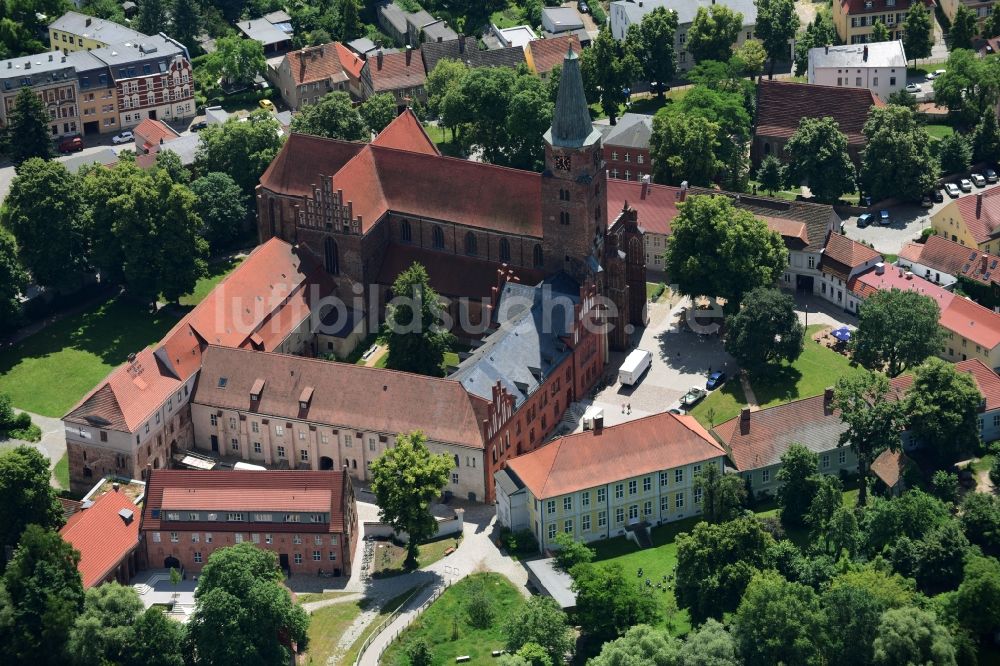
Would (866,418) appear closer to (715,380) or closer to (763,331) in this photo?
(763,331)

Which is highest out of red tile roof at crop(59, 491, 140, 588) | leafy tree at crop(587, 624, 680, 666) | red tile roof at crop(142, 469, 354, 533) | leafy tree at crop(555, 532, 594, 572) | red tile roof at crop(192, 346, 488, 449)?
red tile roof at crop(192, 346, 488, 449)

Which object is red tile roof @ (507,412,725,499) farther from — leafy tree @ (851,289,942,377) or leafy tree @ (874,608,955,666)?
leafy tree @ (874,608,955,666)

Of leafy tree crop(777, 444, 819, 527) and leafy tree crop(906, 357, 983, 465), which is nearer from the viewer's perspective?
leafy tree crop(777, 444, 819, 527)

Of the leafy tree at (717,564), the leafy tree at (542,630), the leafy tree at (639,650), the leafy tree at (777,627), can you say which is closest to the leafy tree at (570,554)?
the leafy tree at (542,630)

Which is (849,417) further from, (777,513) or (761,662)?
(761,662)

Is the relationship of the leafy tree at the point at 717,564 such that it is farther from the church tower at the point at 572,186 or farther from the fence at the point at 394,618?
the church tower at the point at 572,186

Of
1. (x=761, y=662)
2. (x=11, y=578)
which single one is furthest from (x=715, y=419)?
(x=11, y=578)

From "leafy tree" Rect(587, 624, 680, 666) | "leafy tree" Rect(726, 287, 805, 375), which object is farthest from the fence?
"leafy tree" Rect(726, 287, 805, 375)

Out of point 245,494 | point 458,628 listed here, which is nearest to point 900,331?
point 458,628
